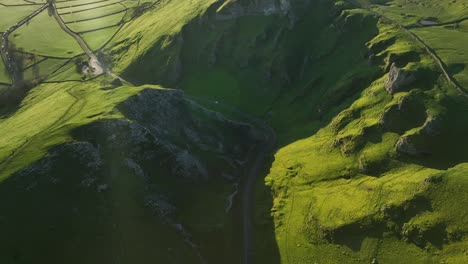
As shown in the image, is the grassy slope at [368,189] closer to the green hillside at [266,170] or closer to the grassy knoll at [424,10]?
the green hillside at [266,170]

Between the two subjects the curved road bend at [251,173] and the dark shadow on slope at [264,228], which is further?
the curved road bend at [251,173]

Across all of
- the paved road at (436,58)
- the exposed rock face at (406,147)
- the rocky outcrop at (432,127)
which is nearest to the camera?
the exposed rock face at (406,147)

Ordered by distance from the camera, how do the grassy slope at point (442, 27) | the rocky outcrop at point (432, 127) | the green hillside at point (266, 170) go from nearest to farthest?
the green hillside at point (266, 170) < the rocky outcrop at point (432, 127) < the grassy slope at point (442, 27)

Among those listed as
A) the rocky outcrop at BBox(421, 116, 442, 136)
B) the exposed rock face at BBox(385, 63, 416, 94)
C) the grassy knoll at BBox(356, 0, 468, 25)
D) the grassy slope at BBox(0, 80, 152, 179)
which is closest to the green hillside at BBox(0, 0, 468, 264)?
the rocky outcrop at BBox(421, 116, 442, 136)

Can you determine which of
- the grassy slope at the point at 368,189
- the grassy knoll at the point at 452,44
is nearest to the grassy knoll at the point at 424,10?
the grassy knoll at the point at 452,44

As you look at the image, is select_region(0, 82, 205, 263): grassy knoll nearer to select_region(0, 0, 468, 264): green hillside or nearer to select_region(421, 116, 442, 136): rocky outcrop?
select_region(0, 0, 468, 264): green hillside

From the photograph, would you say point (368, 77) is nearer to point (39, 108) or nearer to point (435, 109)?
point (435, 109)

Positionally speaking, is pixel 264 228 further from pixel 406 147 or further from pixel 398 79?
Result: pixel 398 79

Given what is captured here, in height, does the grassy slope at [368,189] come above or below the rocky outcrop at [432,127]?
below
